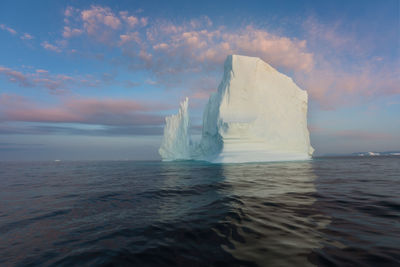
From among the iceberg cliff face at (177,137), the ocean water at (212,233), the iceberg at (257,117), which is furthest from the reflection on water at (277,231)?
the iceberg cliff face at (177,137)

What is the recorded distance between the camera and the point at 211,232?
2.92 m

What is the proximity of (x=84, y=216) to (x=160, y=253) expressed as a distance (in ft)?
9.31

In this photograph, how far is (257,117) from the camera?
969 inches

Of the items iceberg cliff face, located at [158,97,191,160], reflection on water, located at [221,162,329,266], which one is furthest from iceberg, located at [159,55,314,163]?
reflection on water, located at [221,162,329,266]

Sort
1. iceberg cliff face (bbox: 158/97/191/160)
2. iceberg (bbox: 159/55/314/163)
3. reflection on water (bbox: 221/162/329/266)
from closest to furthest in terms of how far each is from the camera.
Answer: reflection on water (bbox: 221/162/329/266)
iceberg (bbox: 159/55/314/163)
iceberg cliff face (bbox: 158/97/191/160)

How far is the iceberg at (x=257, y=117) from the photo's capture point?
23.5m

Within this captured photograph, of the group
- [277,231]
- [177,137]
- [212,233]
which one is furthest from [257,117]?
[212,233]

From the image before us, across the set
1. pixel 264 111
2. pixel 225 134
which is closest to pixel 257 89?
pixel 264 111

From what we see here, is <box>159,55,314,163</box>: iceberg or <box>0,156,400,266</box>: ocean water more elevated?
<box>159,55,314,163</box>: iceberg

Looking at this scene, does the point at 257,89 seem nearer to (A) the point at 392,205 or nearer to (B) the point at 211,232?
(A) the point at 392,205

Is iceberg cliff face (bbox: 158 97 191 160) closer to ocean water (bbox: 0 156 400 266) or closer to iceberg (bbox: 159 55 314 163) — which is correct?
iceberg (bbox: 159 55 314 163)

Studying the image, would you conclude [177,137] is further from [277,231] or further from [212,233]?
[277,231]

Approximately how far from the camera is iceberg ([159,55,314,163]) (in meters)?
23.5

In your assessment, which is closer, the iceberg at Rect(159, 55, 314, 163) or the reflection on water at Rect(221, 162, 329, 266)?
the reflection on water at Rect(221, 162, 329, 266)
